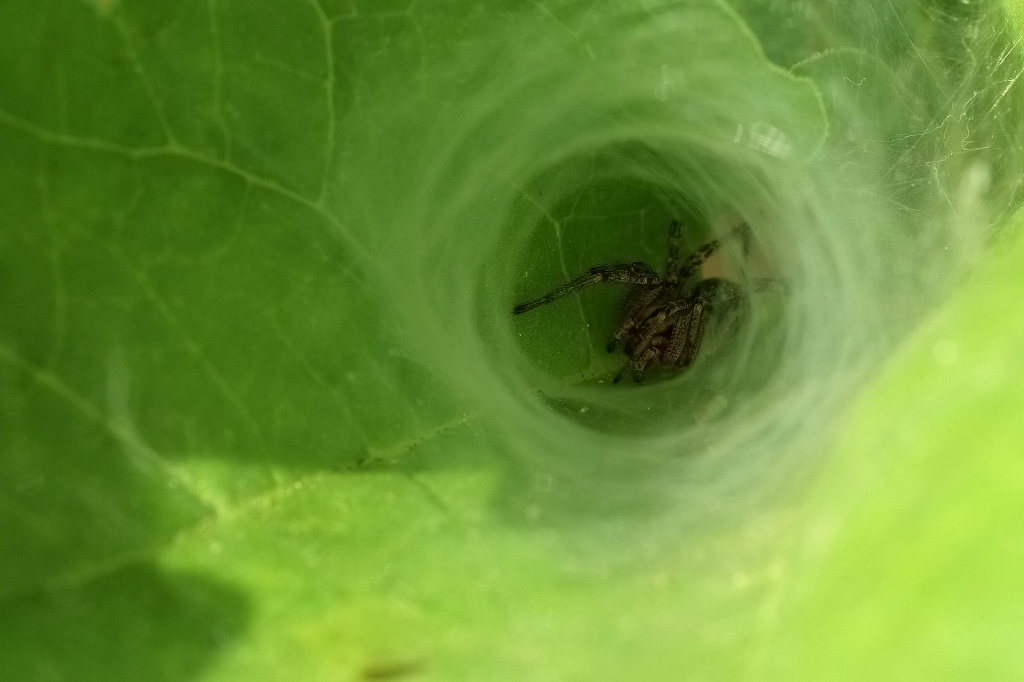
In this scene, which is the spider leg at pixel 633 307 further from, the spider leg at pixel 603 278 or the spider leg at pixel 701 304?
the spider leg at pixel 701 304

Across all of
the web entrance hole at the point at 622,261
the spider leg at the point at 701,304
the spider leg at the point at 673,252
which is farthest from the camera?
the spider leg at the point at 701,304

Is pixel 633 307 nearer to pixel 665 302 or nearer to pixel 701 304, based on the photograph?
pixel 665 302

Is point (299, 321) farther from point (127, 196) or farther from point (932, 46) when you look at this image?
point (932, 46)

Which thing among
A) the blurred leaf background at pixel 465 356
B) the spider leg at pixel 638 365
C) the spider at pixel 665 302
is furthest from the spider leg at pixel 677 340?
the blurred leaf background at pixel 465 356

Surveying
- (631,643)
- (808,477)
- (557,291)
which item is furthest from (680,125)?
(631,643)

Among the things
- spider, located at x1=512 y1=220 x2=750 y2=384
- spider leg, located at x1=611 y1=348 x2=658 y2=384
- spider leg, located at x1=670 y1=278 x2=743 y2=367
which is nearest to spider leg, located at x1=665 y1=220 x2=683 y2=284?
spider, located at x1=512 y1=220 x2=750 y2=384

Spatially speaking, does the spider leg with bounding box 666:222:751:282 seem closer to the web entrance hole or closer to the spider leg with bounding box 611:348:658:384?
the web entrance hole
